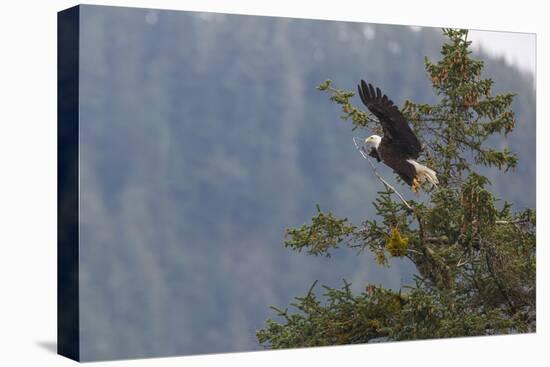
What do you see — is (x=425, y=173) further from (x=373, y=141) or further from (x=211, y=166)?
(x=211, y=166)

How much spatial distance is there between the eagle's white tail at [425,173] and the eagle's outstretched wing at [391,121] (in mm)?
67

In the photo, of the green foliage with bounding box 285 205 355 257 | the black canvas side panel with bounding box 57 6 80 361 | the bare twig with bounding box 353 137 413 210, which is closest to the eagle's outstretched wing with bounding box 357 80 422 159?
the bare twig with bounding box 353 137 413 210

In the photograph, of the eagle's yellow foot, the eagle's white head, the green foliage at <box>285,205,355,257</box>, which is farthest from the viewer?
the eagle's yellow foot

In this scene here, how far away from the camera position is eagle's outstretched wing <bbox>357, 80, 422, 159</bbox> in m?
10.3

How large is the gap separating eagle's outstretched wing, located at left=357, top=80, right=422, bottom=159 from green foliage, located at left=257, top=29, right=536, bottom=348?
83mm

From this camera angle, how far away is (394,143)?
10438 mm

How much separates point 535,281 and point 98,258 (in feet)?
13.1

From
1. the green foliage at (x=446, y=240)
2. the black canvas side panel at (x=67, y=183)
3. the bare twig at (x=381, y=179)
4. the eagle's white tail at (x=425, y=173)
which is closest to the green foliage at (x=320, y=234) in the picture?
the green foliage at (x=446, y=240)

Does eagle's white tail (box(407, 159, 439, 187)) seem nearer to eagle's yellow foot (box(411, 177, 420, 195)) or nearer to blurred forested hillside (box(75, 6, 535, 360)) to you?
eagle's yellow foot (box(411, 177, 420, 195))

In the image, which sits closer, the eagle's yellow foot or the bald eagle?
the bald eagle

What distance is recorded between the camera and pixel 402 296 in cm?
1037

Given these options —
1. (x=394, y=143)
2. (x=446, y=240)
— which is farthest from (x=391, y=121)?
(x=446, y=240)

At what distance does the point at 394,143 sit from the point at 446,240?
3.04ft

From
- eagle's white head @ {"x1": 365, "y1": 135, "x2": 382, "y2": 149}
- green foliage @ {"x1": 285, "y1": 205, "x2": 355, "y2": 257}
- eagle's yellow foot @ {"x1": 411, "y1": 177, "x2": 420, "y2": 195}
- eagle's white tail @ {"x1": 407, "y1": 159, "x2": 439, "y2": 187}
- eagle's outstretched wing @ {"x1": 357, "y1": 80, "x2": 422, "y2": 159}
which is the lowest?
green foliage @ {"x1": 285, "y1": 205, "x2": 355, "y2": 257}
